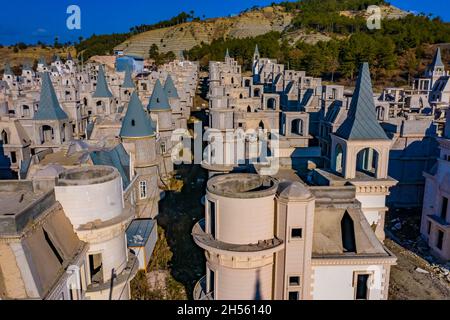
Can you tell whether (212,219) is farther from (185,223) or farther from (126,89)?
(126,89)

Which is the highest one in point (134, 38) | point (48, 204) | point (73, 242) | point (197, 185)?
point (134, 38)

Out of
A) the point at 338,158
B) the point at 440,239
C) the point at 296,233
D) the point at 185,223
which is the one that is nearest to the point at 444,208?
the point at 440,239

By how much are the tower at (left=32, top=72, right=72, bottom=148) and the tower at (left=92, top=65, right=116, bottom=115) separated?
11595 mm

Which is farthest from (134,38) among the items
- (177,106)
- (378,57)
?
(177,106)

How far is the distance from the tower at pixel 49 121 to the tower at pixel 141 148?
9.26 m

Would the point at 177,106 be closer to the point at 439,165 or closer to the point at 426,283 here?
the point at 439,165

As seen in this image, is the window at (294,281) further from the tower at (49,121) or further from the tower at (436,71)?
the tower at (436,71)

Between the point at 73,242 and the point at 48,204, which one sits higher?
the point at 48,204

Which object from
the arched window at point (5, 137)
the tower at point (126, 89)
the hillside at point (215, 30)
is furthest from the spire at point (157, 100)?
the hillside at point (215, 30)

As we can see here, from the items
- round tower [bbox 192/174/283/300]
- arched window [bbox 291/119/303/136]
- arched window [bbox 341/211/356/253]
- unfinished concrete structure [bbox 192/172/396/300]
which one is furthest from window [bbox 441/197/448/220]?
round tower [bbox 192/174/283/300]

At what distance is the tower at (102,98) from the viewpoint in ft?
159

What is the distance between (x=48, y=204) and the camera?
48.3 feet

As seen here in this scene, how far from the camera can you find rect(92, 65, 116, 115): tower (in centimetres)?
4847
